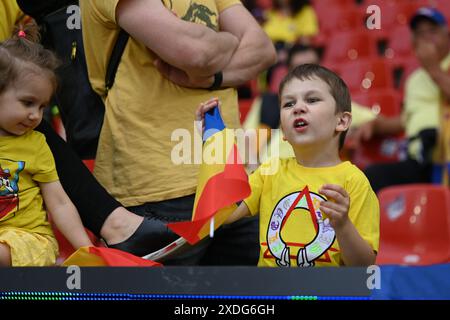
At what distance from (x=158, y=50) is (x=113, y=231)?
16.8 inches

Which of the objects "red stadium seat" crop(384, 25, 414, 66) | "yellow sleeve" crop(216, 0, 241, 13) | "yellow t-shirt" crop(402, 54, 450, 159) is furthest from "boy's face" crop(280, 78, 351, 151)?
"red stadium seat" crop(384, 25, 414, 66)

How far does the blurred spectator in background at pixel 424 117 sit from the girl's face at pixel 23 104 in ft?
6.70

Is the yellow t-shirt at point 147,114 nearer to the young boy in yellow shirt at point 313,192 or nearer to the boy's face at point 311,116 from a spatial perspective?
the young boy in yellow shirt at point 313,192

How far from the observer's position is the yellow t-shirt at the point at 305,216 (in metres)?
1.77

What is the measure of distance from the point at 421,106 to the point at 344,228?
2.47m

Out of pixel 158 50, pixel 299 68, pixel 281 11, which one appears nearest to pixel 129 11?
pixel 158 50

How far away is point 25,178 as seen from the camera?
6.46 feet

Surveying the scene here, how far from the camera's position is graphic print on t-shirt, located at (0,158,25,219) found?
1.93 meters

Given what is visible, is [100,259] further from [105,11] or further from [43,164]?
[105,11]

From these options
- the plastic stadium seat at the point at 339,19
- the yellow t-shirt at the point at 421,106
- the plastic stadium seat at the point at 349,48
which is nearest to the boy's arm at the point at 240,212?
the yellow t-shirt at the point at 421,106

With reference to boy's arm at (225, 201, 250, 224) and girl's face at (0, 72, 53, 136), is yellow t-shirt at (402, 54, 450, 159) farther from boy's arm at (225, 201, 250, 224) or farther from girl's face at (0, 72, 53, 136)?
girl's face at (0, 72, 53, 136)

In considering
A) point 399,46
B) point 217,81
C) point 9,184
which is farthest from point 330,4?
point 9,184

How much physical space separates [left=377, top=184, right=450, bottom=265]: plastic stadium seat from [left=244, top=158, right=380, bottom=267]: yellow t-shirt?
5.17ft

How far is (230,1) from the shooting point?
7.06 feet
